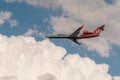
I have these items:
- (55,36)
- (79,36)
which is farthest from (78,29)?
(55,36)

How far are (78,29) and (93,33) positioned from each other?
21.7 feet

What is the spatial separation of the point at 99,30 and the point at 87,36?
5731 mm

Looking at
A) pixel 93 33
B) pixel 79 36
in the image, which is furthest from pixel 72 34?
pixel 93 33

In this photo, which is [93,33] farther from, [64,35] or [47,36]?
[47,36]

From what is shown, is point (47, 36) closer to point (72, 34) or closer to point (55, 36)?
point (55, 36)

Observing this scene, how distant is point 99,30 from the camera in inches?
3661

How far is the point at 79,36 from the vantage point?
94750 millimetres

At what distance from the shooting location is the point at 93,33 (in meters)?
93.9

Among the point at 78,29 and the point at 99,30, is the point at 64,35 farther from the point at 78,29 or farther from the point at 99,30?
the point at 99,30

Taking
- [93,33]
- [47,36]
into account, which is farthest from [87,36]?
[47,36]

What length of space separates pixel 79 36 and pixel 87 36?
395 centimetres

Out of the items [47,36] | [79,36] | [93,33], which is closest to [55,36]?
[47,36]

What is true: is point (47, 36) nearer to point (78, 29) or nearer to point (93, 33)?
point (78, 29)

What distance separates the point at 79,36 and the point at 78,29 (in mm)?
3295
